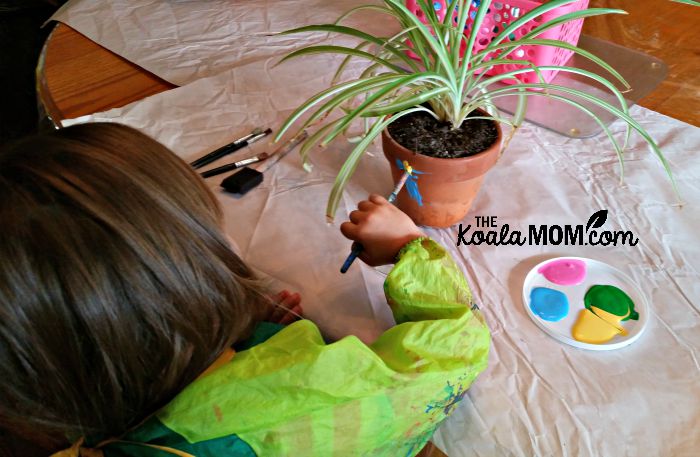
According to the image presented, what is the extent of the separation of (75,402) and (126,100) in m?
0.57

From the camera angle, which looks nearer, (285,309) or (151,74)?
(285,309)

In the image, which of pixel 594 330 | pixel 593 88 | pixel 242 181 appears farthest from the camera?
pixel 593 88

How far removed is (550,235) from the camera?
66cm

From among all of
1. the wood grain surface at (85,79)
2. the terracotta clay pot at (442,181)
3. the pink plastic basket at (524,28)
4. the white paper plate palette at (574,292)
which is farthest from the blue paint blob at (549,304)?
the wood grain surface at (85,79)

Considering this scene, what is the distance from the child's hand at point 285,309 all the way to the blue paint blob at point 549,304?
25 centimetres

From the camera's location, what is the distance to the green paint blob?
0.56m

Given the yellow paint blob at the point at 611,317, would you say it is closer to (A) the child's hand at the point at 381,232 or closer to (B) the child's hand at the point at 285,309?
(A) the child's hand at the point at 381,232

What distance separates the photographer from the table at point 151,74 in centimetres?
86

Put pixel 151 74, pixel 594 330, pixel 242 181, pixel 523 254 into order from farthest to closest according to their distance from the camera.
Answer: pixel 151 74, pixel 242 181, pixel 523 254, pixel 594 330

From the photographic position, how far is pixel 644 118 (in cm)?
81

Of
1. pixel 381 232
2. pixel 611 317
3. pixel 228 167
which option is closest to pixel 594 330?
A: pixel 611 317

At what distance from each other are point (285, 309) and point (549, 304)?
0.28 metres

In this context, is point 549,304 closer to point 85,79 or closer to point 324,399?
point 324,399

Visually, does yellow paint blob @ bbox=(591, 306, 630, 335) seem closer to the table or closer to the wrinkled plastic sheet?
the wrinkled plastic sheet
